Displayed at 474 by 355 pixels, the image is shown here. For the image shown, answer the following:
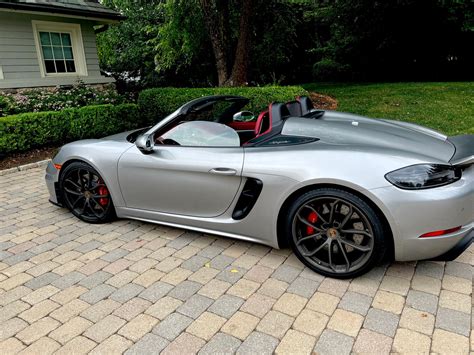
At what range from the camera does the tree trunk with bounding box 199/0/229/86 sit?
9.43 m

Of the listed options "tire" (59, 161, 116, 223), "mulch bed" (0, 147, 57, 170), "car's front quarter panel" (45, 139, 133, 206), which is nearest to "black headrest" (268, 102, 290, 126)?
"car's front quarter panel" (45, 139, 133, 206)

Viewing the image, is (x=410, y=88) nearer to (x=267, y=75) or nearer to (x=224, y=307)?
(x=267, y=75)

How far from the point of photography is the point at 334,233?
101 inches

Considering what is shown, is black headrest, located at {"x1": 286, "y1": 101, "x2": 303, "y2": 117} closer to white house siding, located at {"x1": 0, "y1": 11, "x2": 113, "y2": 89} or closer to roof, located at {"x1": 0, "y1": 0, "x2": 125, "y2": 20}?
roof, located at {"x1": 0, "y1": 0, "x2": 125, "y2": 20}

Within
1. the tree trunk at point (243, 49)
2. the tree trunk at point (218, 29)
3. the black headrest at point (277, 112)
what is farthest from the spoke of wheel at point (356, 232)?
the tree trunk at point (218, 29)

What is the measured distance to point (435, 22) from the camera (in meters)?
13.9

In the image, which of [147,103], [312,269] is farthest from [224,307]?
[147,103]

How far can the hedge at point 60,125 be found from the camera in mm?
6598

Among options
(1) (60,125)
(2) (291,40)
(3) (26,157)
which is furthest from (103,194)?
(2) (291,40)

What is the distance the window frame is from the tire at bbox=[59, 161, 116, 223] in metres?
7.25

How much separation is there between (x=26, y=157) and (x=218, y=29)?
5.71 metres

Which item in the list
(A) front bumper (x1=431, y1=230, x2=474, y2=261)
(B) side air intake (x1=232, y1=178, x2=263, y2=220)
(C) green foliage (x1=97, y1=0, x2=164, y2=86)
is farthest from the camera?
(C) green foliage (x1=97, y1=0, x2=164, y2=86)

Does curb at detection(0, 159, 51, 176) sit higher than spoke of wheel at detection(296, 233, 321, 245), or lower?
lower

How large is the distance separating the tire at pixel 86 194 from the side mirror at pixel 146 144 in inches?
26.2
